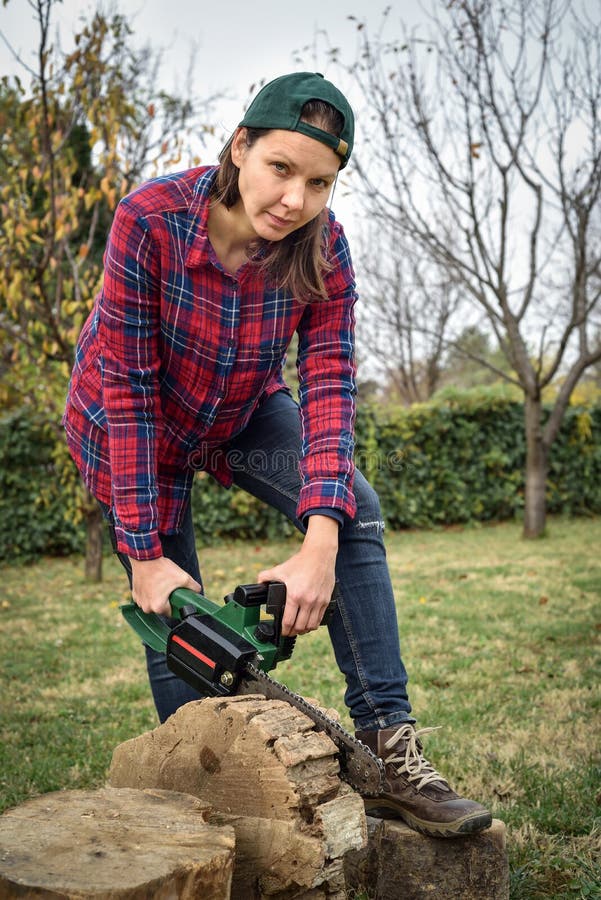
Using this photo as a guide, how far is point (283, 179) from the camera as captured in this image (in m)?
1.87

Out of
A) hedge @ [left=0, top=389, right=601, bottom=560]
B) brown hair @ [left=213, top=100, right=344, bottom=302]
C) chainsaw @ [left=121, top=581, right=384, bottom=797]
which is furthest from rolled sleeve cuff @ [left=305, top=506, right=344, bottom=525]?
hedge @ [left=0, top=389, right=601, bottom=560]

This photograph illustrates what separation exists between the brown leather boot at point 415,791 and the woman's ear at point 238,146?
1.47 m

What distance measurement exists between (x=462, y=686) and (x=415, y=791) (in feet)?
6.83

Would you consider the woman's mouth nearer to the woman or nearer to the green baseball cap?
the woman

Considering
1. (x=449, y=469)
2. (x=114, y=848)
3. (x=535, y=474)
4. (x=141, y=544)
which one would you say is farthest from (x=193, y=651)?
(x=449, y=469)

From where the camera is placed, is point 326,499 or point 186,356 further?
point 186,356

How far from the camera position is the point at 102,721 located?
364 cm

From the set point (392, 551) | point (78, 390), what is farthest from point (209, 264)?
point (392, 551)

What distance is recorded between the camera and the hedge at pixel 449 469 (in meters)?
10.0

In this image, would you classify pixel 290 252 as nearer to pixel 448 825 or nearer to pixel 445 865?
pixel 448 825

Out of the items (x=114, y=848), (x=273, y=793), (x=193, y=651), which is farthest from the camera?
(x=193, y=651)

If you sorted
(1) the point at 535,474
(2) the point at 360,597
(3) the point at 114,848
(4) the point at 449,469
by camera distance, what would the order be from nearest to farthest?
1. (3) the point at 114,848
2. (2) the point at 360,597
3. (1) the point at 535,474
4. (4) the point at 449,469

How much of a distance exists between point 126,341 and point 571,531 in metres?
9.22

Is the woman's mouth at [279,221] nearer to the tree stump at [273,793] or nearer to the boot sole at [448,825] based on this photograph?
the tree stump at [273,793]
